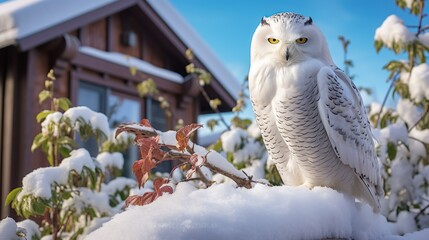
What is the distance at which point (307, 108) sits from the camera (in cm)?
126

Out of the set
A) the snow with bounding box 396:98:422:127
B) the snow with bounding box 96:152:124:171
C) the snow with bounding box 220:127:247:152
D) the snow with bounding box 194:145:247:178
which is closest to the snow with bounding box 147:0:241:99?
the snow with bounding box 96:152:124:171

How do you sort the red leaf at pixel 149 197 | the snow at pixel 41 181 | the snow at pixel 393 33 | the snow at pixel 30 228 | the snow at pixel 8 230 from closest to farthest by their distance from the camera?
the red leaf at pixel 149 197
the snow at pixel 8 230
the snow at pixel 41 181
the snow at pixel 30 228
the snow at pixel 393 33

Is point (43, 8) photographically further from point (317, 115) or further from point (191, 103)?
point (317, 115)

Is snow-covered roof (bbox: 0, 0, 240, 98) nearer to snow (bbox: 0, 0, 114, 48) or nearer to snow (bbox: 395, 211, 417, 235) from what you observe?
snow (bbox: 0, 0, 114, 48)

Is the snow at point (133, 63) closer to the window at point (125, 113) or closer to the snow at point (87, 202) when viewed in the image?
the window at point (125, 113)

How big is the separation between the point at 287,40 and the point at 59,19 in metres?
3.91

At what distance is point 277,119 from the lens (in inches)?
50.6

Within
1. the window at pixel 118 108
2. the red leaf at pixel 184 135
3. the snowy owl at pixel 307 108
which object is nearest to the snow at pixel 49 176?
the red leaf at pixel 184 135

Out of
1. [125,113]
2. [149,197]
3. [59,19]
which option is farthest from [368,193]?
[125,113]

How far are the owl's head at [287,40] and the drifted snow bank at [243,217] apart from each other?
1.09 feet

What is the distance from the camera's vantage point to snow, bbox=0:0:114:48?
4102mm

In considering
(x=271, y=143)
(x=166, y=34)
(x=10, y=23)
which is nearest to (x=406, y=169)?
(x=271, y=143)

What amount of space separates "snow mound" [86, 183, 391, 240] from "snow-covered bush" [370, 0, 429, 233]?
4.18ft

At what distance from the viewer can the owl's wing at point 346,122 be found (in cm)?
126
